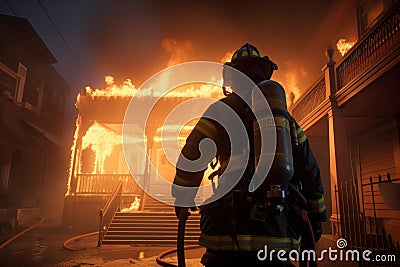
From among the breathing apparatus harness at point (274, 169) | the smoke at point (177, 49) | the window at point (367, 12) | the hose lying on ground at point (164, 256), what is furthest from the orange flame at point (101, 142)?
the breathing apparatus harness at point (274, 169)

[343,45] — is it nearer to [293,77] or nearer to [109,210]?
[293,77]

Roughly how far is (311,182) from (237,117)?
2.41ft

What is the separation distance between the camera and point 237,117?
2.21 metres

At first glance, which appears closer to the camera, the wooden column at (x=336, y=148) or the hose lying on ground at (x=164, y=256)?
the hose lying on ground at (x=164, y=256)

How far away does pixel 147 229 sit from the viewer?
1120 centimetres

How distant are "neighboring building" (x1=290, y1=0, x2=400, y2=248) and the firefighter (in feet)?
11.8

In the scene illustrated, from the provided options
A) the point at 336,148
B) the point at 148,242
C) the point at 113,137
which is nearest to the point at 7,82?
the point at 113,137

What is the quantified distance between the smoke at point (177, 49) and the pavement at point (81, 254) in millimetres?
16539

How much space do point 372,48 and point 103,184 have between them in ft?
42.0

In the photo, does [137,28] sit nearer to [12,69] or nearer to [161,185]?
[12,69]

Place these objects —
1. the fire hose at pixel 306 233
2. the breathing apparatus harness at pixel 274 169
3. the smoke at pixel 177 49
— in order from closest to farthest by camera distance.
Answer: the breathing apparatus harness at pixel 274 169, the fire hose at pixel 306 233, the smoke at pixel 177 49

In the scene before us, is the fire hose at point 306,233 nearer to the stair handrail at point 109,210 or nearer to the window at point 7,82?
the stair handrail at point 109,210

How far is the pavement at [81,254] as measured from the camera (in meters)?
6.99

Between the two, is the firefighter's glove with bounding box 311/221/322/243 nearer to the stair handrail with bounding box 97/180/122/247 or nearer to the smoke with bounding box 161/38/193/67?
the stair handrail with bounding box 97/180/122/247
